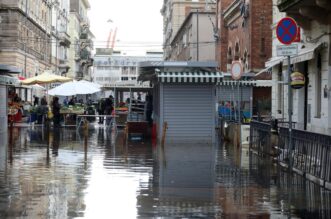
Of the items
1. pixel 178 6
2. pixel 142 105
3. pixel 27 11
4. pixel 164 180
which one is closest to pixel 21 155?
pixel 164 180

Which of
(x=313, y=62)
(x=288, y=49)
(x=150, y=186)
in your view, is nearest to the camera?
(x=150, y=186)

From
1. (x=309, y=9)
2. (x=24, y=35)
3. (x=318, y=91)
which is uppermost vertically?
(x=24, y=35)

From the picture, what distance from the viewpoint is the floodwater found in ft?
31.0

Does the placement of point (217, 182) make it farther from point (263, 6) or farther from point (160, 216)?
point (263, 6)

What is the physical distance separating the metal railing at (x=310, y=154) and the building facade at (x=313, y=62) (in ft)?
7.33

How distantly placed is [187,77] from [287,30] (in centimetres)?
850

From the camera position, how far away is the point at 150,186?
11930 mm

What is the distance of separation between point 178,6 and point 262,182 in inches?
3119

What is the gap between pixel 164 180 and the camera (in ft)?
42.0

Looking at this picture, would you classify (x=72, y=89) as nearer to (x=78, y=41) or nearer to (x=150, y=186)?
(x=150, y=186)

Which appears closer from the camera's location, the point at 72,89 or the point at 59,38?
the point at 72,89

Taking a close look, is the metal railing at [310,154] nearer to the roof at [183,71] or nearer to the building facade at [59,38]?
the roof at [183,71]

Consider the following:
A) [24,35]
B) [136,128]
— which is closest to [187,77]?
[136,128]

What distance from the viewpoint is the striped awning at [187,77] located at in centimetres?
2247
